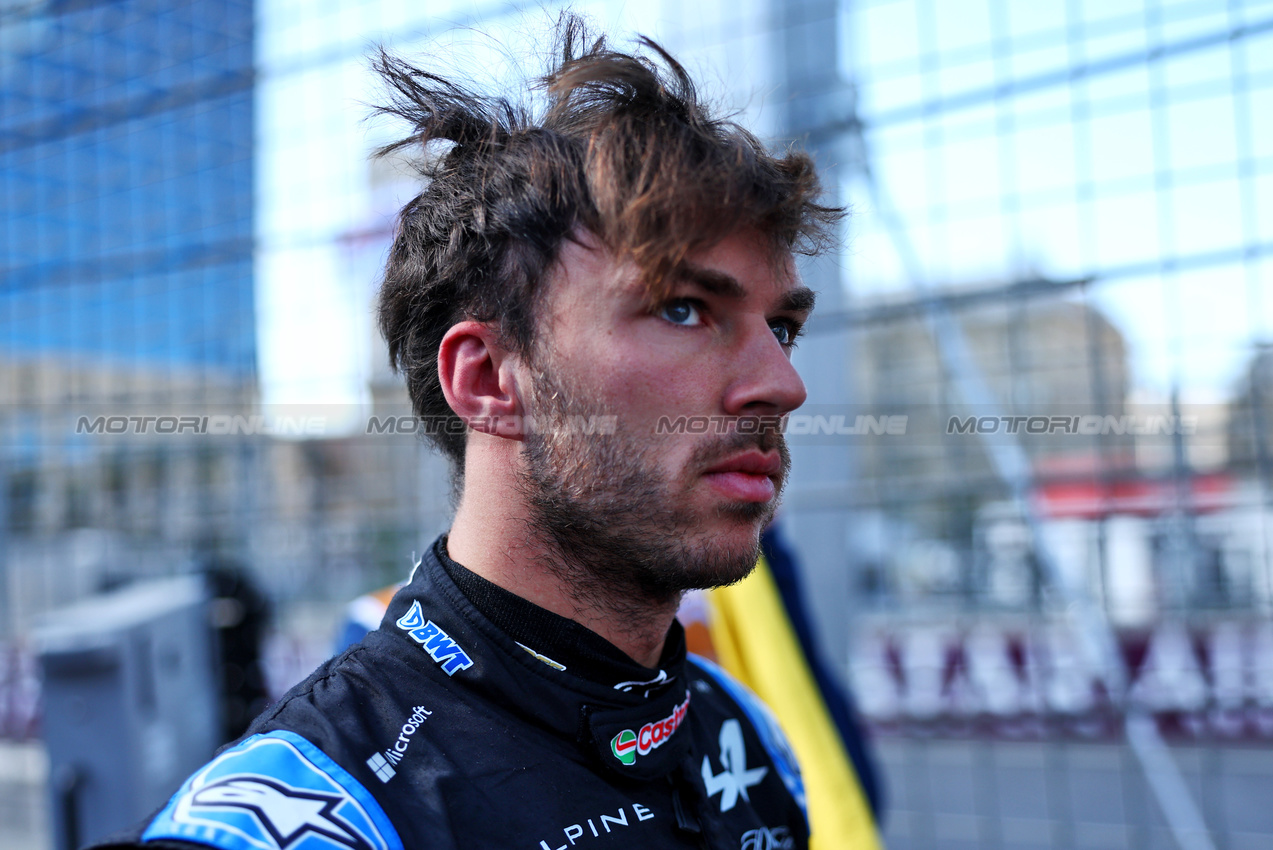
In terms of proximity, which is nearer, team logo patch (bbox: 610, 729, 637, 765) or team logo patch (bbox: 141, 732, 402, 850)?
team logo patch (bbox: 141, 732, 402, 850)

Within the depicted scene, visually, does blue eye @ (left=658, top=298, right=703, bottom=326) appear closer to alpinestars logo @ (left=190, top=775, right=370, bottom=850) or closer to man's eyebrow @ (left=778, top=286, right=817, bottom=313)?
man's eyebrow @ (left=778, top=286, right=817, bottom=313)

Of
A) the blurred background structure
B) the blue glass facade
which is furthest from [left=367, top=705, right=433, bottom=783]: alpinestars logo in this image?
the blue glass facade

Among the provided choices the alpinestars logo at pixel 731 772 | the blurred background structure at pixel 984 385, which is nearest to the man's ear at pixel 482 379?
the alpinestars logo at pixel 731 772

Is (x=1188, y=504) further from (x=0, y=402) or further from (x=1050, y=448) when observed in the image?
(x=0, y=402)

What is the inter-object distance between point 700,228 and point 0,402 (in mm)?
5854

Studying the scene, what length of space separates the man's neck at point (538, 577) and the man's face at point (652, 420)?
17 millimetres

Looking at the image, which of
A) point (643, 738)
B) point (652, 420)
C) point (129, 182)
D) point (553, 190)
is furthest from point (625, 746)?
point (129, 182)

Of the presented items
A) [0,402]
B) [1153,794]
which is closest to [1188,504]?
[1153,794]

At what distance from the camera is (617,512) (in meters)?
1.20

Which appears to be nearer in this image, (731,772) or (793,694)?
(731,772)

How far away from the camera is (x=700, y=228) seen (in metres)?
1.20

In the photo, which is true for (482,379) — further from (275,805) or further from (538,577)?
(275,805)

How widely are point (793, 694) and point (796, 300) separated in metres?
1.72

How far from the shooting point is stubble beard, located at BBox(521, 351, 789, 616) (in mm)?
1191
